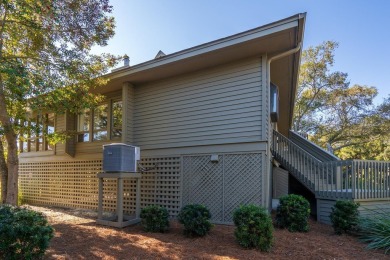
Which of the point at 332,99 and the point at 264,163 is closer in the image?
the point at 264,163

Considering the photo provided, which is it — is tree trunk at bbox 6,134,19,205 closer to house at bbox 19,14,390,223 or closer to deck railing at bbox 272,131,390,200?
house at bbox 19,14,390,223

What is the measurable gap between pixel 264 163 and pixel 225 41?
2.81m

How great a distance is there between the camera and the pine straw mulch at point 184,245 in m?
4.19

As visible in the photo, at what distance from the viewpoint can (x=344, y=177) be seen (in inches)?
263

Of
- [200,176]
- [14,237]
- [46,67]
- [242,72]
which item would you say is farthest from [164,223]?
[46,67]

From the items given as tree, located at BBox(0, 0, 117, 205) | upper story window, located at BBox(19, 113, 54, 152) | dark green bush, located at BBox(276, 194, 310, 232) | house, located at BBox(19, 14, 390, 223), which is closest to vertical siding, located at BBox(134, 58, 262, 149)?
house, located at BBox(19, 14, 390, 223)

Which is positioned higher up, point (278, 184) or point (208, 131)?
point (208, 131)

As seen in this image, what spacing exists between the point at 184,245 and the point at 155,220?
1.16 metres

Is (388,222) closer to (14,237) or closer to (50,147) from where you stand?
(14,237)

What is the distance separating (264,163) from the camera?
6.13 m

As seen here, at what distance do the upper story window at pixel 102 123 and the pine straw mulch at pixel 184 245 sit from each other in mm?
3474

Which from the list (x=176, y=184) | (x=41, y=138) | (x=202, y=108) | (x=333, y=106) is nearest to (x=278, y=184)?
(x=176, y=184)

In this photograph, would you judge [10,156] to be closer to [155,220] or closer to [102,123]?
[102,123]

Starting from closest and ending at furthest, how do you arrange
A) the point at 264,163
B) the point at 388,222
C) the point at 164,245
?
the point at 164,245
the point at 388,222
the point at 264,163
